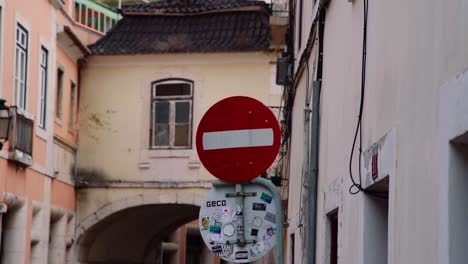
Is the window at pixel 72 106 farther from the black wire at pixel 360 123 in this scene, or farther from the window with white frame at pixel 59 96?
the black wire at pixel 360 123

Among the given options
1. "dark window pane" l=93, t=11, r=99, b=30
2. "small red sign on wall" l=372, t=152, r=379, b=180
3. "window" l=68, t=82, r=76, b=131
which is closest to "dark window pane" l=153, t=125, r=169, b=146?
"window" l=68, t=82, r=76, b=131

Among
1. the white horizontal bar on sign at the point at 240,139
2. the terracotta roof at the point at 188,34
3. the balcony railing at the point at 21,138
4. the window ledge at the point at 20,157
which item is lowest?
the white horizontal bar on sign at the point at 240,139

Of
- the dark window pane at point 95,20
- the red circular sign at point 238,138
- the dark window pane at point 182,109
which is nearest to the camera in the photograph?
the red circular sign at point 238,138

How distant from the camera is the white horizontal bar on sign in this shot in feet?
20.0

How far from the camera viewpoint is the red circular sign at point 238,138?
6.04 m

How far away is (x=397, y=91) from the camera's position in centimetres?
512

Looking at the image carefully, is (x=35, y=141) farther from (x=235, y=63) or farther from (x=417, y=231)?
(x=417, y=231)

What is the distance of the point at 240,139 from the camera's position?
241 inches

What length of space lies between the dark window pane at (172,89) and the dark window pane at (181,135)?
76 cm

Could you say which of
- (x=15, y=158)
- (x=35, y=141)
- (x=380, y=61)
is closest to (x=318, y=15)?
(x=380, y=61)

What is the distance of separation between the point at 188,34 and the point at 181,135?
2.28 m

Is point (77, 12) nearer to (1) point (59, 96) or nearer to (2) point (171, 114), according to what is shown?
(1) point (59, 96)

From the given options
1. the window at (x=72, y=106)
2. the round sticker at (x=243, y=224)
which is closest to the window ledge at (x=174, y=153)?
the window at (x=72, y=106)

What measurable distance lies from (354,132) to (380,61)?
41.4 inches
